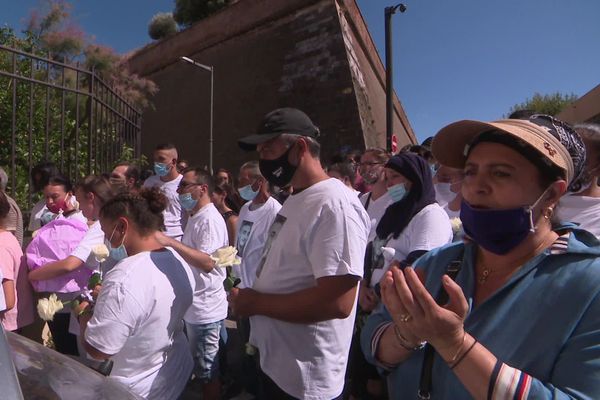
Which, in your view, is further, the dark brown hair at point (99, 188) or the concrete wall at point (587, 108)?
the concrete wall at point (587, 108)

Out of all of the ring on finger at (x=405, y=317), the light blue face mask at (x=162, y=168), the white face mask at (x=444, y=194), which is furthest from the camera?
the light blue face mask at (x=162, y=168)

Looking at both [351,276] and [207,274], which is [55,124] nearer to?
[207,274]

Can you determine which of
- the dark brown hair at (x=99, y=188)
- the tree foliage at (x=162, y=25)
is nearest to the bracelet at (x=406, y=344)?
the dark brown hair at (x=99, y=188)

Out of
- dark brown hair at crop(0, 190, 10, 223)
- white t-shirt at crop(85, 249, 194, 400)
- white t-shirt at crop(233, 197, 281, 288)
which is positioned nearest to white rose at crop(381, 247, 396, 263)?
white t-shirt at crop(233, 197, 281, 288)

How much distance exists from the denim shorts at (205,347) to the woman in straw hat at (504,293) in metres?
2.27

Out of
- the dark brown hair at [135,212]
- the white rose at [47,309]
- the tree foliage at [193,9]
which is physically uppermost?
the tree foliage at [193,9]

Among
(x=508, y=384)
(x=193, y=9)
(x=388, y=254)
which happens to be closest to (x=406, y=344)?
(x=508, y=384)

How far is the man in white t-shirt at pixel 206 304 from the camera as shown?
134 inches

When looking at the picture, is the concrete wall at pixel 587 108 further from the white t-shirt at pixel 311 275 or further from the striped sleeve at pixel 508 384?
the striped sleeve at pixel 508 384

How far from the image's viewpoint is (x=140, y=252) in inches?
94.5

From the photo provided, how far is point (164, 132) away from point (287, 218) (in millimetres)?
17546

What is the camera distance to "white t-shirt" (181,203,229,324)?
3.42 meters

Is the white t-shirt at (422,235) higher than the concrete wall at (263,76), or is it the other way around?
the concrete wall at (263,76)

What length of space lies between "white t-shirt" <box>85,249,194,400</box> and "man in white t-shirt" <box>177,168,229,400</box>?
0.91 m
